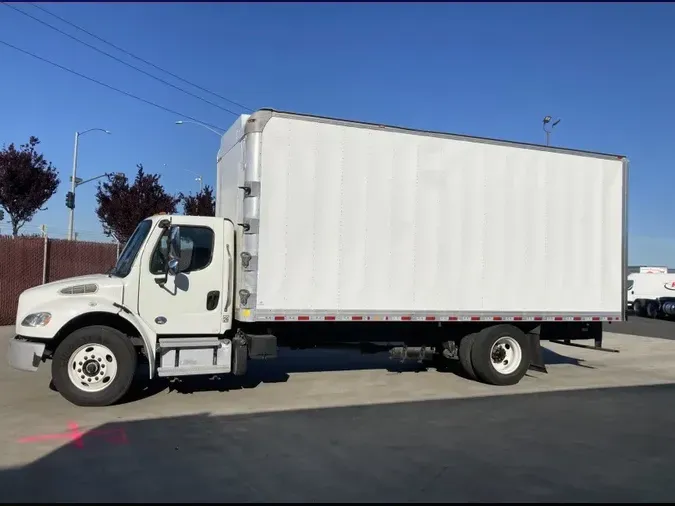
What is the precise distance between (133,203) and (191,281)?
19.2 meters

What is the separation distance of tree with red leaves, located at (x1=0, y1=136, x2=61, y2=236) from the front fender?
2086cm

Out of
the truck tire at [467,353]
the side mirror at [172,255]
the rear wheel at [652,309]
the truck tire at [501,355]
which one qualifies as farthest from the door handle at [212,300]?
the rear wheel at [652,309]

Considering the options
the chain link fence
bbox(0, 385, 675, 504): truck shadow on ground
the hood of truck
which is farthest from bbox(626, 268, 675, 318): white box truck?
the hood of truck

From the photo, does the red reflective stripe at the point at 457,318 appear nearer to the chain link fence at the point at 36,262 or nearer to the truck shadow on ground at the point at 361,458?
the truck shadow on ground at the point at 361,458

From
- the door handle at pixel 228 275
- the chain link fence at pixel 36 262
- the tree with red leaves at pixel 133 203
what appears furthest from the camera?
the tree with red leaves at pixel 133 203

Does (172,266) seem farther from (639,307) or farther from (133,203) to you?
(639,307)

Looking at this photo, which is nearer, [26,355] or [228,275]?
[26,355]

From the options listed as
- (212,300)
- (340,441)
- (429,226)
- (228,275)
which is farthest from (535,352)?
(212,300)

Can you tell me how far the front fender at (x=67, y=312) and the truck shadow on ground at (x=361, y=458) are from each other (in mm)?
1446

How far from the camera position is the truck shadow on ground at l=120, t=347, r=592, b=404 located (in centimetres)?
897

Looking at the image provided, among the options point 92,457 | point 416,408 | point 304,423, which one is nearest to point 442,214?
point 416,408

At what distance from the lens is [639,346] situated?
1703 cm

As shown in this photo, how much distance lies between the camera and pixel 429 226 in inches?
361

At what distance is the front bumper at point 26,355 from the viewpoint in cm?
747
